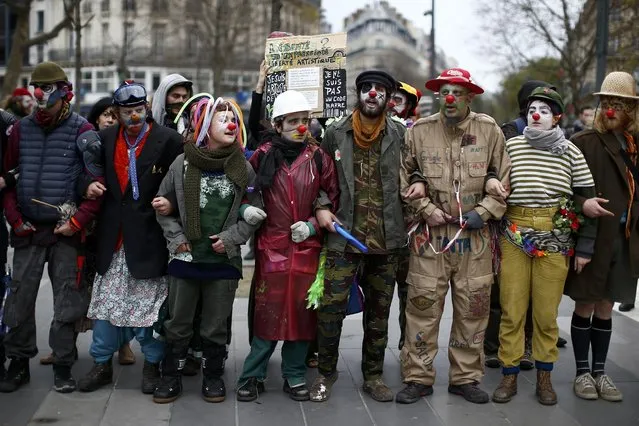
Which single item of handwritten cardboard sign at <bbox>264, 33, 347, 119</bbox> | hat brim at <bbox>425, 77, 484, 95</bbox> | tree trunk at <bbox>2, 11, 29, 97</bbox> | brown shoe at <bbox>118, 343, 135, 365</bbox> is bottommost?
brown shoe at <bbox>118, 343, 135, 365</bbox>

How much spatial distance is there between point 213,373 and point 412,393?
133 cm

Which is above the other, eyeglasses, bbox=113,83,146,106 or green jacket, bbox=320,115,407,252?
eyeglasses, bbox=113,83,146,106

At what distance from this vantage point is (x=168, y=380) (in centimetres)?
507

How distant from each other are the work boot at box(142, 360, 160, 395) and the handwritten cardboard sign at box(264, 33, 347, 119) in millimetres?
1978

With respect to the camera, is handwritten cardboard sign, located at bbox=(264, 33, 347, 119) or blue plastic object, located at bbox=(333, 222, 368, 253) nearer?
blue plastic object, located at bbox=(333, 222, 368, 253)

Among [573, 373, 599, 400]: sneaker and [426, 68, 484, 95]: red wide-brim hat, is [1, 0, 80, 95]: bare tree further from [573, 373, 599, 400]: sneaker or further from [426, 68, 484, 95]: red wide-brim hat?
[573, 373, 599, 400]: sneaker

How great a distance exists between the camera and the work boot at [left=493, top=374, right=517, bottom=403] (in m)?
5.09

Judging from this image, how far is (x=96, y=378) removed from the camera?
5.23 meters

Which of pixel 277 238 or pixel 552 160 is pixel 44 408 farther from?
pixel 552 160

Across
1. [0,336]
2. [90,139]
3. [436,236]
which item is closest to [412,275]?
[436,236]

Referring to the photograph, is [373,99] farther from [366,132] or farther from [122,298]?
[122,298]

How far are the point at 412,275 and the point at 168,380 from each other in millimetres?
1766

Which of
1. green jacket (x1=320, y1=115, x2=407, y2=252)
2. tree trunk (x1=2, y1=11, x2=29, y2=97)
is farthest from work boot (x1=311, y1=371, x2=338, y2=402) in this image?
tree trunk (x1=2, y1=11, x2=29, y2=97)

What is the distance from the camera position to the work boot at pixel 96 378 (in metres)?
5.18
